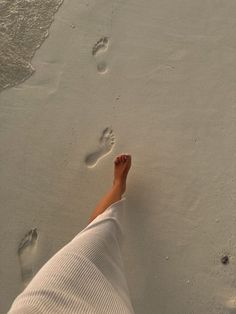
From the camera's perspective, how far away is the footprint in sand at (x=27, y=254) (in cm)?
167

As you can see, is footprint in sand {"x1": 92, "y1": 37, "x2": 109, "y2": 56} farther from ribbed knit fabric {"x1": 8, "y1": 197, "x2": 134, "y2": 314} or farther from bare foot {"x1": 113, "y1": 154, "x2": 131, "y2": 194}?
ribbed knit fabric {"x1": 8, "y1": 197, "x2": 134, "y2": 314}

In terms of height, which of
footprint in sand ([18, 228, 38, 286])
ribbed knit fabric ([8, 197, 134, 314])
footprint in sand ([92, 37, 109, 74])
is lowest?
footprint in sand ([18, 228, 38, 286])

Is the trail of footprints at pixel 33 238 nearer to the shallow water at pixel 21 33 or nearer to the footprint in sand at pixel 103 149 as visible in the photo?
the footprint in sand at pixel 103 149

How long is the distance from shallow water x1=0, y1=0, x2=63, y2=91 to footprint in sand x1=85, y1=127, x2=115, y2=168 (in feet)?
1.48

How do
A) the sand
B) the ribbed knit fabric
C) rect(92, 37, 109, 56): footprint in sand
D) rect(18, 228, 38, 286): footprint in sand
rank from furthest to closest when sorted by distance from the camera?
1. rect(92, 37, 109, 56): footprint in sand
2. rect(18, 228, 38, 286): footprint in sand
3. the sand
4. the ribbed knit fabric

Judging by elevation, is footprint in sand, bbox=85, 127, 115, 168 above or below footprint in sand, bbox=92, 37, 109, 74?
below

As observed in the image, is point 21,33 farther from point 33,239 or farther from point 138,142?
point 33,239

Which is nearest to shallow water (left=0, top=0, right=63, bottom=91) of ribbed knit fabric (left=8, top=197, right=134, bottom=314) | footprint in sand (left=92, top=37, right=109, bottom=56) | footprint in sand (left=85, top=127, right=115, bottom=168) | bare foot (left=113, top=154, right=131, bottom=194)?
footprint in sand (left=92, top=37, right=109, bottom=56)

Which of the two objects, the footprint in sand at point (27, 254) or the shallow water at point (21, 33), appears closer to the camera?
the footprint in sand at point (27, 254)

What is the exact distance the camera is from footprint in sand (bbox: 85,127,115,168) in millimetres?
1703

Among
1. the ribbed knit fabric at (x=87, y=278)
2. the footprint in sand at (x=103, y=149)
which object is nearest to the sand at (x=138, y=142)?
the footprint in sand at (x=103, y=149)

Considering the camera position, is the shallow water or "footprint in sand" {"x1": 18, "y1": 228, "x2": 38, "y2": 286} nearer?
"footprint in sand" {"x1": 18, "y1": 228, "x2": 38, "y2": 286}

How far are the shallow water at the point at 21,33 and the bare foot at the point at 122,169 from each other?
23.0 inches

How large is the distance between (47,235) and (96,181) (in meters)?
0.28
